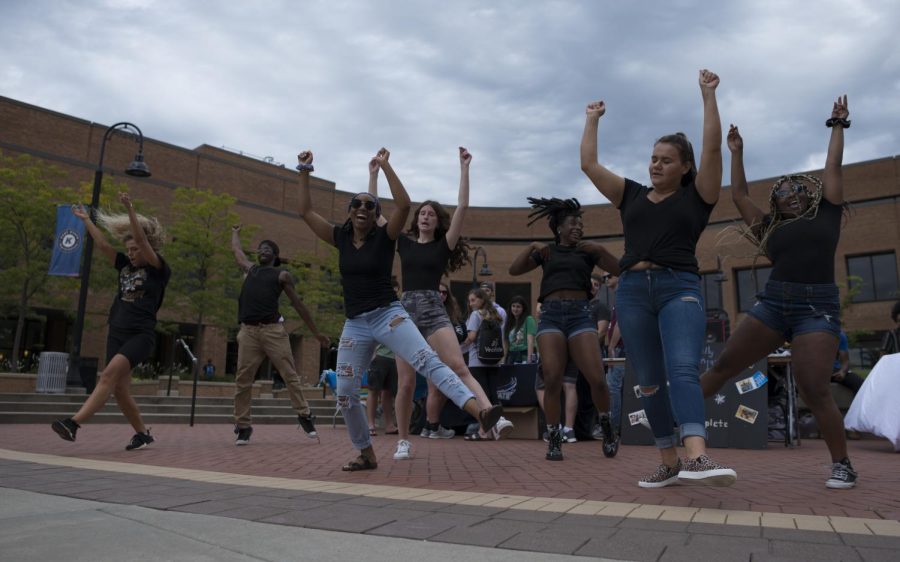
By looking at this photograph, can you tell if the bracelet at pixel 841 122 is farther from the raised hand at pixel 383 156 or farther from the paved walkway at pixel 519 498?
the raised hand at pixel 383 156

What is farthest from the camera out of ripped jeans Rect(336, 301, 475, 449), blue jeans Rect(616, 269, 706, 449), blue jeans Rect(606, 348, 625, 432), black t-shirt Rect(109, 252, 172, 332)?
blue jeans Rect(606, 348, 625, 432)

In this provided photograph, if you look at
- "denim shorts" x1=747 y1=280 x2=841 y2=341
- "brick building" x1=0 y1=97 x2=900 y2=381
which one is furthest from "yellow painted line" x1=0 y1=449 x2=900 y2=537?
"brick building" x1=0 y1=97 x2=900 y2=381

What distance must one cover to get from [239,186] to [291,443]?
31929 millimetres

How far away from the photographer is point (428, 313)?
235 inches

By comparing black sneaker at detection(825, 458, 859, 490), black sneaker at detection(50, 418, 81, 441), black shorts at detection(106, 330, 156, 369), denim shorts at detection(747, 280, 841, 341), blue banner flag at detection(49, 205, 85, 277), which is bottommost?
black sneaker at detection(825, 458, 859, 490)

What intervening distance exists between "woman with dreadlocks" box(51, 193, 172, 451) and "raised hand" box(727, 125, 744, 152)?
5.00 m

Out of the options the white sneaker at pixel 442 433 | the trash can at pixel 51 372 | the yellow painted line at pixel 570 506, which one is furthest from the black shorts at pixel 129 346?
the trash can at pixel 51 372

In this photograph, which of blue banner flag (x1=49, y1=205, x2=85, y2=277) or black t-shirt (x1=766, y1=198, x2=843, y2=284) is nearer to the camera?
black t-shirt (x1=766, y1=198, x2=843, y2=284)

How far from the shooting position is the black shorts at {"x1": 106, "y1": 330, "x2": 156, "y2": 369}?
20.8ft

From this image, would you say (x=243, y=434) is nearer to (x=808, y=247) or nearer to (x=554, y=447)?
(x=554, y=447)

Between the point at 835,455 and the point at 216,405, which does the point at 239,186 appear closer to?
the point at 216,405

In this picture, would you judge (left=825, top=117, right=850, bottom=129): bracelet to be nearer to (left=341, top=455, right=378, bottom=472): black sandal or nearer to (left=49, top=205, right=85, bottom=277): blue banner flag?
(left=341, top=455, right=378, bottom=472): black sandal

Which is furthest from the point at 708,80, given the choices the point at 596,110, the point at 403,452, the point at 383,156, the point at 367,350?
the point at 403,452

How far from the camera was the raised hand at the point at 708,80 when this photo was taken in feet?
12.4
